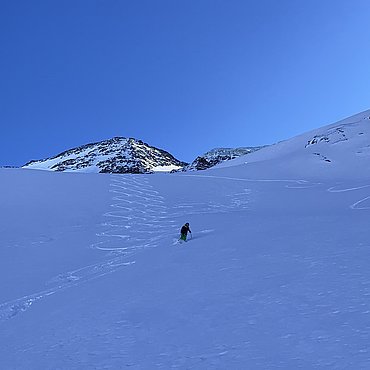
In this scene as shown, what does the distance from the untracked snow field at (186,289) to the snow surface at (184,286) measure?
37 mm

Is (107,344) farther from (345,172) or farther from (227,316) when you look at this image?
(345,172)

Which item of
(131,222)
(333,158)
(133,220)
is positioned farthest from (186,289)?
(333,158)

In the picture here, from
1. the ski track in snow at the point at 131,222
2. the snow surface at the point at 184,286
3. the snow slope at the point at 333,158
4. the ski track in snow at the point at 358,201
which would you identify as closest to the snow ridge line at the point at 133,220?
the ski track in snow at the point at 131,222

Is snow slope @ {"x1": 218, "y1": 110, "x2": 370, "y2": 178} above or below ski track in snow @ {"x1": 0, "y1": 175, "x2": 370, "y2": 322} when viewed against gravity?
above

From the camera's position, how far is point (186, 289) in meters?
9.61

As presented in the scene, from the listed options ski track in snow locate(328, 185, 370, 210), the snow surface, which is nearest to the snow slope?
ski track in snow locate(328, 185, 370, 210)

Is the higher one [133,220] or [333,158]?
[333,158]

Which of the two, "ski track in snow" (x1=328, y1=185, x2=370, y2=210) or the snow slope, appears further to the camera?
the snow slope

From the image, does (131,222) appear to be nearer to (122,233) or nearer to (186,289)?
(122,233)

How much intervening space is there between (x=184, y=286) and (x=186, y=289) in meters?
0.35

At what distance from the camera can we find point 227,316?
7.27 m

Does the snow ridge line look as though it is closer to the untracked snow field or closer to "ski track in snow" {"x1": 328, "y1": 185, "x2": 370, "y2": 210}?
the untracked snow field

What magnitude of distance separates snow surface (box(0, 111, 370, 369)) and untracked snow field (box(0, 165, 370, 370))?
Result: 0.04m

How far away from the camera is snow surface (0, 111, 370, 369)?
6008 millimetres
